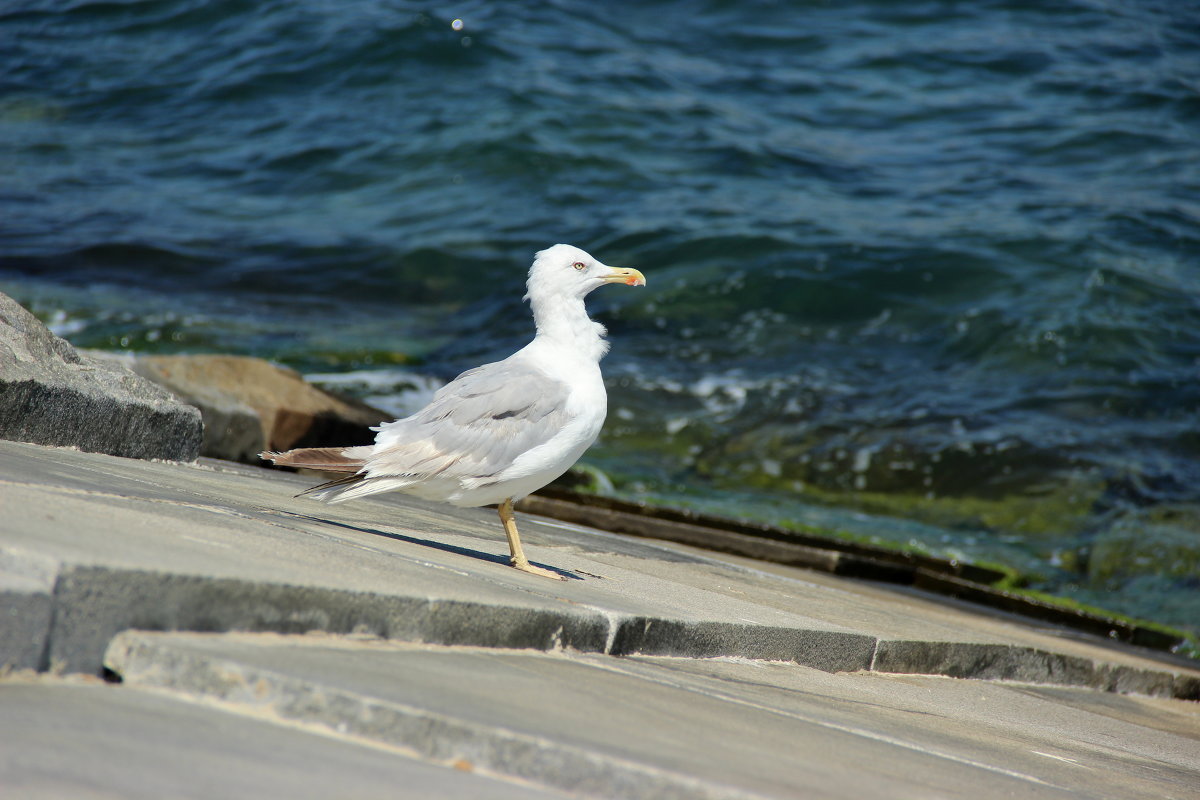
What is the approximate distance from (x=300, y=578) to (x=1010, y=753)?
1689 mm

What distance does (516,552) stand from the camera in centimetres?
336

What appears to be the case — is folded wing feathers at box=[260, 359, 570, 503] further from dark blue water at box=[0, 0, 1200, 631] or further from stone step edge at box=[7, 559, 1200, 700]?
dark blue water at box=[0, 0, 1200, 631]

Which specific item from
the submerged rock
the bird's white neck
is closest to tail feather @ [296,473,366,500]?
the bird's white neck

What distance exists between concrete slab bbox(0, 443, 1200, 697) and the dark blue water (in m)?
3.22

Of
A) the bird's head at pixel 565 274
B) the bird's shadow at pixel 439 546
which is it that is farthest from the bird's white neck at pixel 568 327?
the bird's shadow at pixel 439 546

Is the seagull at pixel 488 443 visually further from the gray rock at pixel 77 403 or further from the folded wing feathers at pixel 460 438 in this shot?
the gray rock at pixel 77 403

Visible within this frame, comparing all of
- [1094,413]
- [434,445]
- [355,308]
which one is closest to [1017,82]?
[1094,413]

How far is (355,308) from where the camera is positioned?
42.3ft

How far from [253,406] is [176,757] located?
4.70 metres

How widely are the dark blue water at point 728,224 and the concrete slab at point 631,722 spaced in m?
4.82

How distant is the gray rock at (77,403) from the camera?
3.55 m

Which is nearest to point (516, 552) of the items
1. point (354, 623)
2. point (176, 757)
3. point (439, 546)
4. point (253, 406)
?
point (439, 546)

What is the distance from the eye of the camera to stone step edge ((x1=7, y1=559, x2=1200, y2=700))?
5.75ft

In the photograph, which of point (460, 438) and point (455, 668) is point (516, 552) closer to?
point (460, 438)
